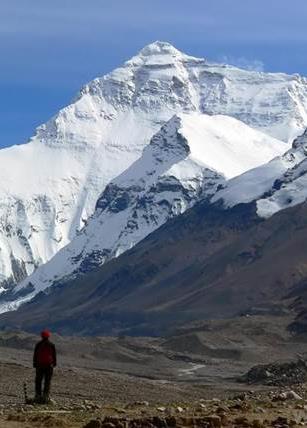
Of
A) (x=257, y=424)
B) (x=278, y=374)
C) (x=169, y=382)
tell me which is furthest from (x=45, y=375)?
(x=169, y=382)

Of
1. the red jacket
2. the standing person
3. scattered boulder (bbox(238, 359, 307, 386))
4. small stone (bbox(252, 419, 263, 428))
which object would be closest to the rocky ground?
small stone (bbox(252, 419, 263, 428))

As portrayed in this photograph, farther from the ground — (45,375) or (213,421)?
(45,375)

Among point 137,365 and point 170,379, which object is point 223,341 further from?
point 170,379

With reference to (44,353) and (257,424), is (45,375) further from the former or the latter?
(257,424)

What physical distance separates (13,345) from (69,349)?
38.1 feet

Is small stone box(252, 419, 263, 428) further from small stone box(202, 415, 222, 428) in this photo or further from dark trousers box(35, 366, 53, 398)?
dark trousers box(35, 366, 53, 398)

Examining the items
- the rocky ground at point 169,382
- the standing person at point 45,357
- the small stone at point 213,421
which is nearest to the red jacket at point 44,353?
the standing person at point 45,357

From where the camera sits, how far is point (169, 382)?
103 meters

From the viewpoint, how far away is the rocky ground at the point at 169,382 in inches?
1011

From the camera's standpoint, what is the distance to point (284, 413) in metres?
26.2

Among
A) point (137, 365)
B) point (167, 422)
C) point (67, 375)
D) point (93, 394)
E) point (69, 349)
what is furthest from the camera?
point (69, 349)

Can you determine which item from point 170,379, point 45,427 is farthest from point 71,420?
point 170,379

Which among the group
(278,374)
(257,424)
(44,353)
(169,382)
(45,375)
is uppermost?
(278,374)

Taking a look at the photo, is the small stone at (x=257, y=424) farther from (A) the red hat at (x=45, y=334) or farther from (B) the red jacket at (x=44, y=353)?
(B) the red jacket at (x=44, y=353)
